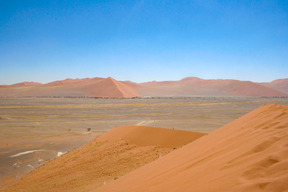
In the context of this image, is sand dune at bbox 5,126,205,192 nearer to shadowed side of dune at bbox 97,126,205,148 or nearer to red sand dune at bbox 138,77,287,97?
shadowed side of dune at bbox 97,126,205,148

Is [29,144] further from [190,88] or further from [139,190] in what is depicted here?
[190,88]

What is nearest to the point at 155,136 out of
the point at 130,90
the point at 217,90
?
the point at 130,90

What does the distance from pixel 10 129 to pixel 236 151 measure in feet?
52.7

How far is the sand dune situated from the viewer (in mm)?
5223

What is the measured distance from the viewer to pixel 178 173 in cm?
285

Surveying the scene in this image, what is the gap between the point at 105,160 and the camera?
638 centimetres

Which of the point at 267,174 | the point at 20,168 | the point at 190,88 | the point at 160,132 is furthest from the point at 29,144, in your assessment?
the point at 190,88

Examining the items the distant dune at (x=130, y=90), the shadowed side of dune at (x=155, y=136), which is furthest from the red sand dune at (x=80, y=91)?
the shadowed side of dune at (x=155, y=136)

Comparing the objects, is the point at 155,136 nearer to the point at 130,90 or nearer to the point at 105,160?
the point at 105,160

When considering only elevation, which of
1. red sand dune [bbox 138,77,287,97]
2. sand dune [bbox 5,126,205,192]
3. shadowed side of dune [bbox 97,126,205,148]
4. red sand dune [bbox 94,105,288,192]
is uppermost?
red sand dune [bbox 138,77,287,97]

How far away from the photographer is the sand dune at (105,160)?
17.1 feet

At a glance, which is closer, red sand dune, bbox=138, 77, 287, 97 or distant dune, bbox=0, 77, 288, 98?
distant dune, bbox=0, 77, 288, 98

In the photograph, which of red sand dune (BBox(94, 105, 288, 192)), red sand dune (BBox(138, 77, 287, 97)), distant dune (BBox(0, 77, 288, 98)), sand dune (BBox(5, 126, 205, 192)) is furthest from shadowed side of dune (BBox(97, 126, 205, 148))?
red sand dune (BBox(138, 77, 287, 97))

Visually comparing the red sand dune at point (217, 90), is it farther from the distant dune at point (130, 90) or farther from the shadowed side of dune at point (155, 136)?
the shadowed side of dune at point (155, 136)
